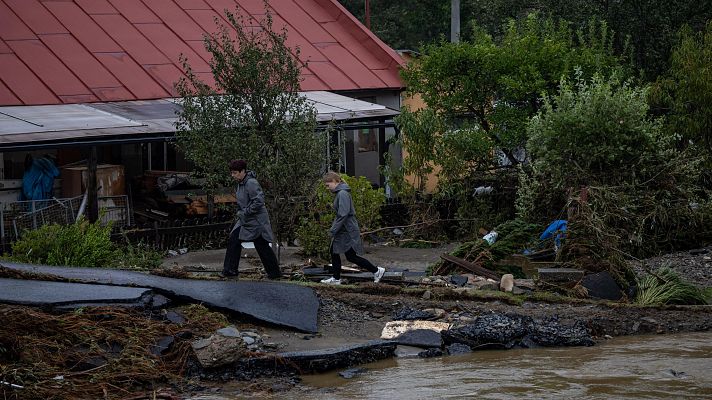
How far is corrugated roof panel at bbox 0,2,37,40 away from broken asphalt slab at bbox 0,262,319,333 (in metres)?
10.5

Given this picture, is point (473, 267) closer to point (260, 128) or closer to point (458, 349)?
point (458, 349)

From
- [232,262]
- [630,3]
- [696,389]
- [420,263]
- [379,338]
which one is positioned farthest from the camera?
[630,3]

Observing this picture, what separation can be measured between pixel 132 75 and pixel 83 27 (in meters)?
1.84

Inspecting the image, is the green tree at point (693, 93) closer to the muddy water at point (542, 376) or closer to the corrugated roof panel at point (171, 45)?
the muddy water at point (542, 376)

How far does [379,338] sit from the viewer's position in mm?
11039

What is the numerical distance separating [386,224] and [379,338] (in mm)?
10418

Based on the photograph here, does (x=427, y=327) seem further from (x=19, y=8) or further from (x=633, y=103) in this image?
(x=19, y=8)

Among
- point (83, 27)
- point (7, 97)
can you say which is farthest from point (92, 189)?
point (83, 27)

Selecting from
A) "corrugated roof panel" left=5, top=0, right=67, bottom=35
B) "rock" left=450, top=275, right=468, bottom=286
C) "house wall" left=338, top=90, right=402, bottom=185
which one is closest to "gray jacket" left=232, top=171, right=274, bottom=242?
"rock" left=450, top=275, right=468, bottom=286

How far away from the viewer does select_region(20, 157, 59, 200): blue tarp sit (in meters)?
20.2

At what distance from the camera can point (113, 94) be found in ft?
69.8

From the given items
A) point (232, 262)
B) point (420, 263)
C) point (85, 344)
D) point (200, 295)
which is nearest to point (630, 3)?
point (420, 263)

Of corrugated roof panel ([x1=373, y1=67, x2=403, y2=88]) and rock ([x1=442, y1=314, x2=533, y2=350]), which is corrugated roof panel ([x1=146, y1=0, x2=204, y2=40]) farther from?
rock ([x1=442, y1=314, x2=533, y2=350])

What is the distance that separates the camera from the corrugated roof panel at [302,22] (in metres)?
26.1
